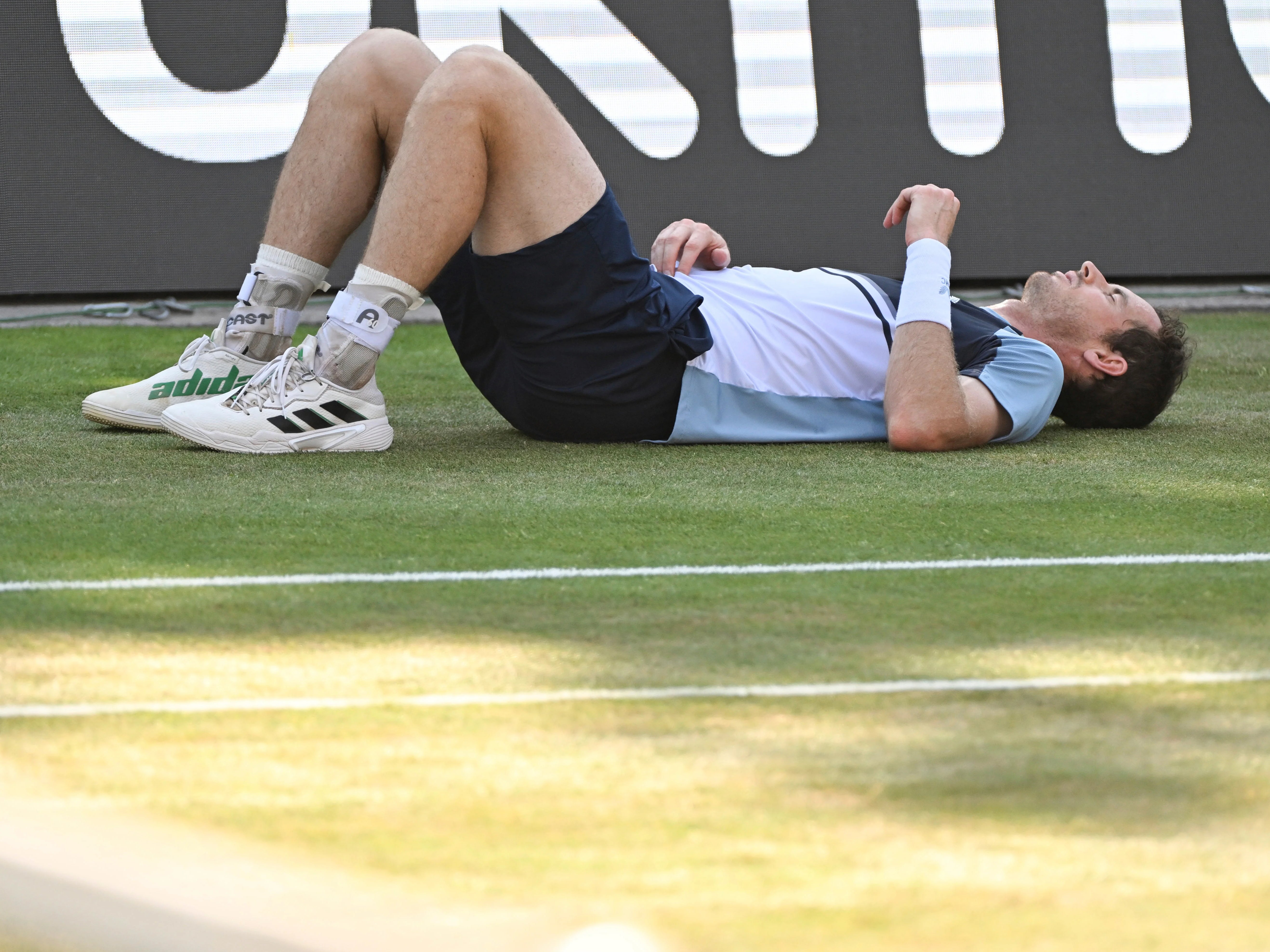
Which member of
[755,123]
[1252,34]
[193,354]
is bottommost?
[193,354]

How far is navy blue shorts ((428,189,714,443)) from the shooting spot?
252 centimetres

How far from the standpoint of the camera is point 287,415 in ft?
8.28

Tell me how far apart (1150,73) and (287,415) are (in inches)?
162

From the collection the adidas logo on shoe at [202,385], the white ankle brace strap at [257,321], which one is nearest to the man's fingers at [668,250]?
the white ankle brace strap at [257,321]

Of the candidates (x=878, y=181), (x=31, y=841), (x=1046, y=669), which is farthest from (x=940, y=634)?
(x=878, y=181)

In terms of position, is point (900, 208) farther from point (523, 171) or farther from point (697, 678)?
point (697, 678)

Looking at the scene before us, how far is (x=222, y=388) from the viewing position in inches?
108

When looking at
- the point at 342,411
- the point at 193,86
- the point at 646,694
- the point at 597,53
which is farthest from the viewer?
the point at 597,53

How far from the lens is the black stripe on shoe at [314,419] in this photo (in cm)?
253

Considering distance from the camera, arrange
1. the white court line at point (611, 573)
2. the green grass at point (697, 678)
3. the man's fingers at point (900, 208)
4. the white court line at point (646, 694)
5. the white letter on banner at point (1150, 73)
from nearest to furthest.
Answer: the green grass at point (697, 678)
the white court line at point (646, 694)
the white court line at point (611, 573)
the man's fingers at point (900, 208)
the white letter on banner at point (1150, 73)

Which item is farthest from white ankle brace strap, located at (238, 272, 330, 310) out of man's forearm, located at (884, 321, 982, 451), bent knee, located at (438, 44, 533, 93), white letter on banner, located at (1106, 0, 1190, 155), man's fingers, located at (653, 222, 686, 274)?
white letter on banner, located at (1106, 0, 1190, 155)

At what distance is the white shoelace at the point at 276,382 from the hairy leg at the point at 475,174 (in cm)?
20

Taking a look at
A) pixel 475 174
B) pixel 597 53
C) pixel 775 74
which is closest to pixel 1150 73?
pixel 775 74

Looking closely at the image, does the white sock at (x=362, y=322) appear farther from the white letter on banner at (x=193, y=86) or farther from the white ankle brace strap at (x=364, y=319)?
the white letter on banner at (x=193, y=86)
